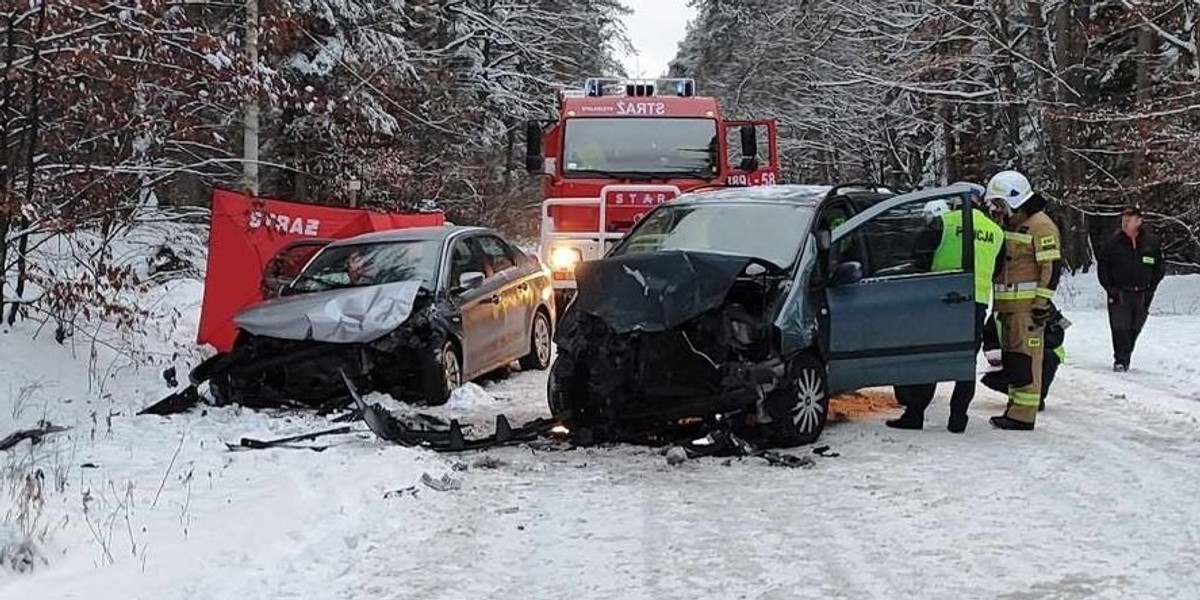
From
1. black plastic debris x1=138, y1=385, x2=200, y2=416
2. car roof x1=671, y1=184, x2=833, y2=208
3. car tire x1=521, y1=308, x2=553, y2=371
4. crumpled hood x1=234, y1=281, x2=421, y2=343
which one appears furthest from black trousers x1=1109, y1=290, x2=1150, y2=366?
black plastic debris x1=138, y1=385, x2=200, y2=416

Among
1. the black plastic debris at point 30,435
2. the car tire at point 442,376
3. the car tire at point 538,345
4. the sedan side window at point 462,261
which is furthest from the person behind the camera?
the car tire at point 538,345

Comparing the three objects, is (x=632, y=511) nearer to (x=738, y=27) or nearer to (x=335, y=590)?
(x=335, y=590)

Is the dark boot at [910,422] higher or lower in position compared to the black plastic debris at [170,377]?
lower

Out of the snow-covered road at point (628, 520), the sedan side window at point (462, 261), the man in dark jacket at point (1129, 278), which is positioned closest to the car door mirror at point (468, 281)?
the sedan side window at point (462, 261)

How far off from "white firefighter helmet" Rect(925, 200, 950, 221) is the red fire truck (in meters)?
4.95

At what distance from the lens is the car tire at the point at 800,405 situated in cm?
746

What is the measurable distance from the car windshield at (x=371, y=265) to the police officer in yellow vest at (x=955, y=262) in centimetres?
414

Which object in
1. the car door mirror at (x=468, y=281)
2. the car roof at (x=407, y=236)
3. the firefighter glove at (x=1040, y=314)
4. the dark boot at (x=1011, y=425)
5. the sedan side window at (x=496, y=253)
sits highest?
the car roof at (x=407, y=236)

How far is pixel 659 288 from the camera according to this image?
754cm

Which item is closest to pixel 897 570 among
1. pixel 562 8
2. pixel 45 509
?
pixel 45 509

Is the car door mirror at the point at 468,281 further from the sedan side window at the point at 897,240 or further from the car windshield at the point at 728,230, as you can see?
the sedan side window at the point at 897,240

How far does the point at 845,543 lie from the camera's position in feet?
17.9

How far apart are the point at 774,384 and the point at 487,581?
2915mm

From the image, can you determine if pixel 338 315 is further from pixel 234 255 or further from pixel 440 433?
pixel 234 255
